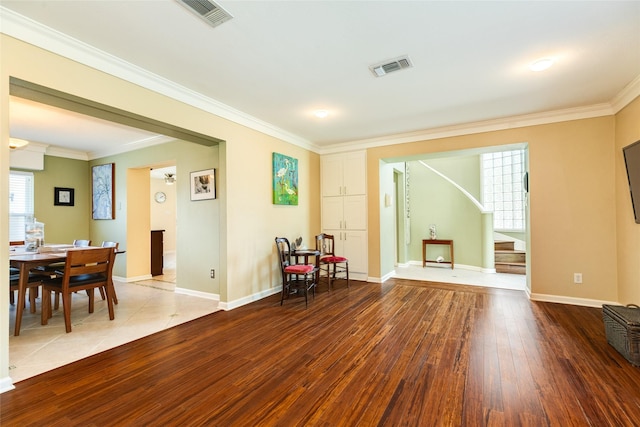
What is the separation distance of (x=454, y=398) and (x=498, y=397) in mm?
287

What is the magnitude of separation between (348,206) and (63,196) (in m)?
5.50

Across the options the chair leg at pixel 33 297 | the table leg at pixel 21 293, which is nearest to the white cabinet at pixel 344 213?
the table leg at pixel 21 293

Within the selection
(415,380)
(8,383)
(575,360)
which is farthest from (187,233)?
(575,360)

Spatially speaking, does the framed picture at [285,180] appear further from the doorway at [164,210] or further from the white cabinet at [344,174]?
the doorway at [164,210]

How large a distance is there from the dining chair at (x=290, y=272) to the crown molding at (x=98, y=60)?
196cm

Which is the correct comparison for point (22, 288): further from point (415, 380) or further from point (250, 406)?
point (415, 380)

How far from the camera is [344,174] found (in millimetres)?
5375

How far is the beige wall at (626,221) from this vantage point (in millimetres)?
3045

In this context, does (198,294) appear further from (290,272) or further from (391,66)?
(391,66)

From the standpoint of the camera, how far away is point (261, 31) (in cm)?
212

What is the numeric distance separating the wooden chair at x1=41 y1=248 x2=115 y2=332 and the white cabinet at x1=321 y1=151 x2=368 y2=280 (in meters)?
3.50

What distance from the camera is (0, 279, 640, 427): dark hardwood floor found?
166 cm

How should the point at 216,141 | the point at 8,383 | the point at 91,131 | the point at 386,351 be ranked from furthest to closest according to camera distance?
the point at 91,131
the point at 216,141
the point at 386,351
the point at 8,383

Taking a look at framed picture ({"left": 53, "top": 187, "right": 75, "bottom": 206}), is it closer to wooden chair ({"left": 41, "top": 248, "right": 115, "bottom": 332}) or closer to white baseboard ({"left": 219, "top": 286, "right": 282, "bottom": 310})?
wooden chair ({"left": 41, "top": 248, "right": 115, "bottom": 332})
